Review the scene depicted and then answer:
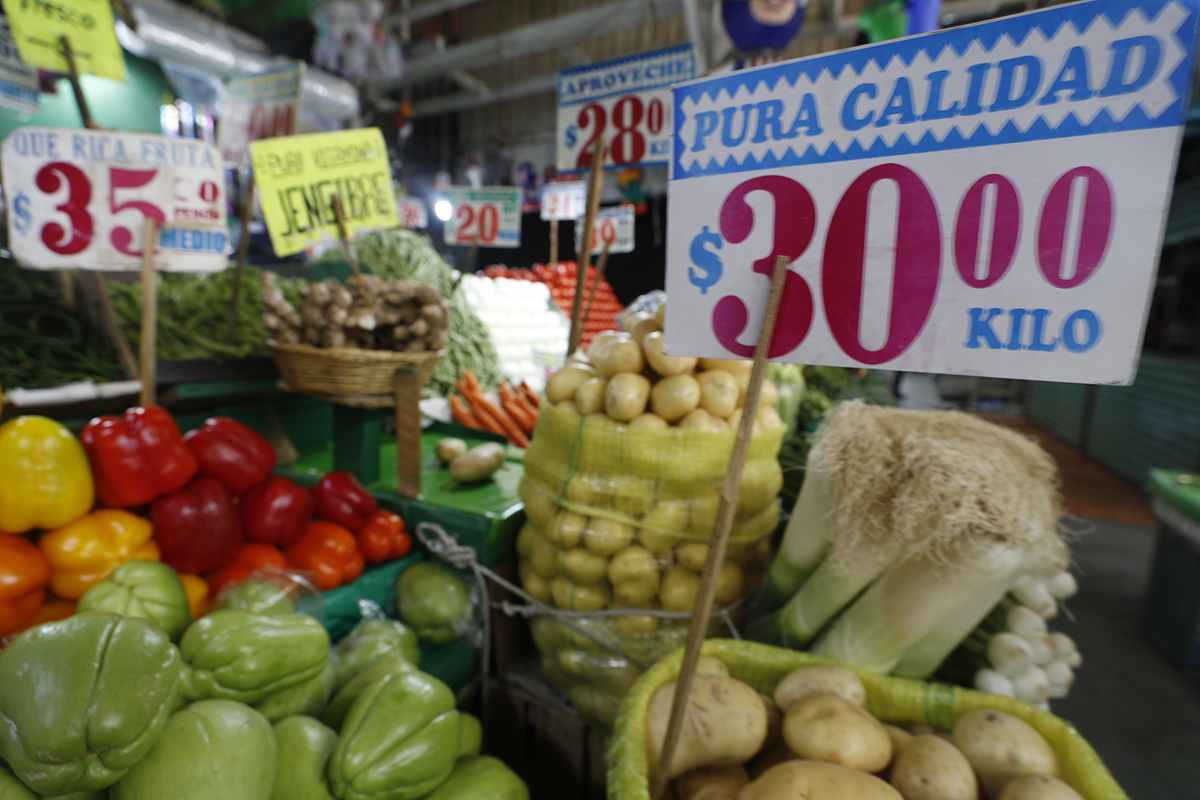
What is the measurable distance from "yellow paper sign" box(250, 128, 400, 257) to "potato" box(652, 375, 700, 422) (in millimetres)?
1528

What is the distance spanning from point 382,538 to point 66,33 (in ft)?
7.20

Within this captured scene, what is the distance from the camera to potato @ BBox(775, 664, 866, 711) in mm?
1141


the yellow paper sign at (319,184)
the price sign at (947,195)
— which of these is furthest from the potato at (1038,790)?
the yellow paper sign at (319,184)

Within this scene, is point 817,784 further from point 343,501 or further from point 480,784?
point 343,501

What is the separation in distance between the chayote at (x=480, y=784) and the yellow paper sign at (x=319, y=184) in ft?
5.96

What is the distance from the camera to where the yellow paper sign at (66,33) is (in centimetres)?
195

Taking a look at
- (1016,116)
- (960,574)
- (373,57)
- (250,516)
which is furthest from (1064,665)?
(373,57)

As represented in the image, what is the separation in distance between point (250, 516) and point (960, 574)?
1.88 meters

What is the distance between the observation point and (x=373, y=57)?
537cm

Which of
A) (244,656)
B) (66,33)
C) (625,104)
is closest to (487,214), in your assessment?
(625,104)

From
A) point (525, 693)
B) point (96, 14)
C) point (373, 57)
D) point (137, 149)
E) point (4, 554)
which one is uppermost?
point (373, 57)

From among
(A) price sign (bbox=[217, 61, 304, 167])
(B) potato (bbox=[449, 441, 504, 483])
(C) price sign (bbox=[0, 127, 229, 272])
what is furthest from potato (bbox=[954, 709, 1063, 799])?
(A) price sign (bbox=[217, 61, 304, 167])

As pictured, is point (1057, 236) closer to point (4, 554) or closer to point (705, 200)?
point (705, 200)

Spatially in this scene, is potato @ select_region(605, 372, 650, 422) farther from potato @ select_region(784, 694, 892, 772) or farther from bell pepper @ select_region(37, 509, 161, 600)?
bell pepper @ select_region(37, 509, 161, 600)
